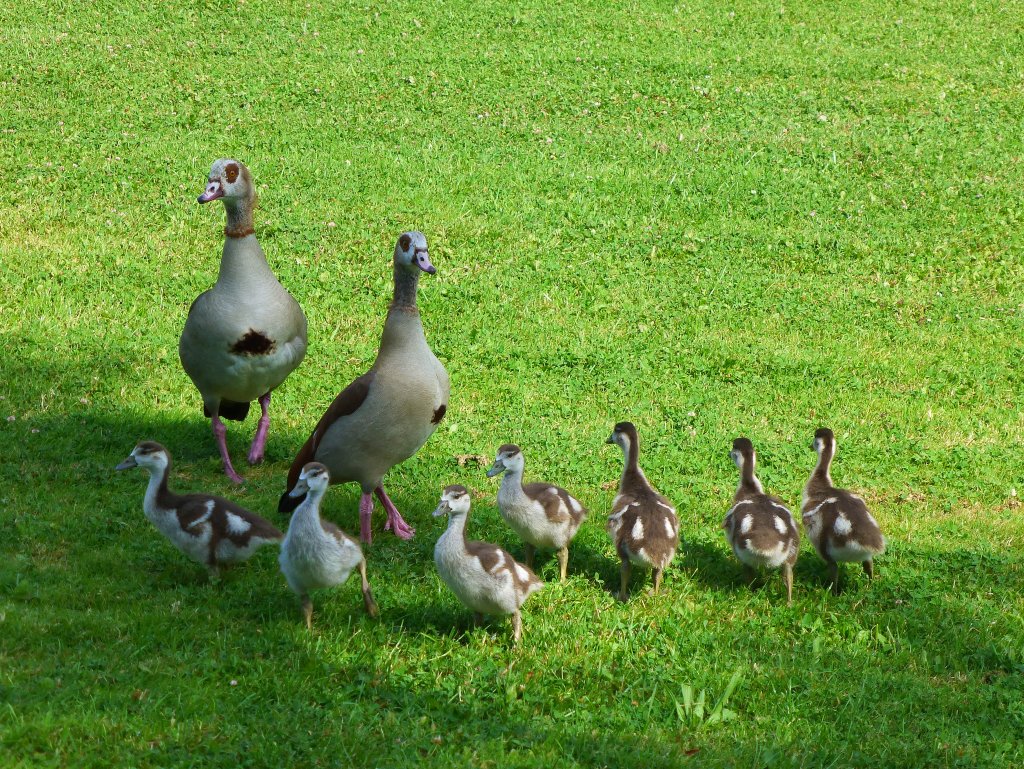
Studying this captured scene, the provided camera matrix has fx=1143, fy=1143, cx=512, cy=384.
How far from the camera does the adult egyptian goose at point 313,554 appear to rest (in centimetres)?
717

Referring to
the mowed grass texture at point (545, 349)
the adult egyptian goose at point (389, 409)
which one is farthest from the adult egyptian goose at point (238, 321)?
the adult egyptian goose at point (389, 409)

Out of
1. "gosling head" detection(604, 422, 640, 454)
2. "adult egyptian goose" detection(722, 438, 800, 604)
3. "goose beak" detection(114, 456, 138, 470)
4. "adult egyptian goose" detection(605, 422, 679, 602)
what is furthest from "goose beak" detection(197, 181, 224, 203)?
"adult egyptian goose" detection(722, 438, 800, 604)

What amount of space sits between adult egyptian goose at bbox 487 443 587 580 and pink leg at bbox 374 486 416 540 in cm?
113

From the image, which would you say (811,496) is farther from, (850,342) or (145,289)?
(145,289)

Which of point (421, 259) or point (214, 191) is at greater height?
point (214, 191)

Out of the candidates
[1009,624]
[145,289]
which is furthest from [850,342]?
[145,289]

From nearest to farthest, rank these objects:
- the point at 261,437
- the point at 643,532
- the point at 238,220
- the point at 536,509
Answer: the point at 643,532, the point at 536,509, the point at 238,220, the point at 261,437

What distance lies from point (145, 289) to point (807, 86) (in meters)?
13.4

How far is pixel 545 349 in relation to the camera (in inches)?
521

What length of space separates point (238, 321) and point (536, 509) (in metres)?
3.34

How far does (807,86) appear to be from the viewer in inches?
854

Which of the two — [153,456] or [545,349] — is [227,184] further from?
[545,349]

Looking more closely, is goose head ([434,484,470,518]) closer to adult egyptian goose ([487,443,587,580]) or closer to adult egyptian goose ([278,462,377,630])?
adult egyptian goose ([278,462,377,630])

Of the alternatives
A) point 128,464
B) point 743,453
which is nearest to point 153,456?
point 128,464
